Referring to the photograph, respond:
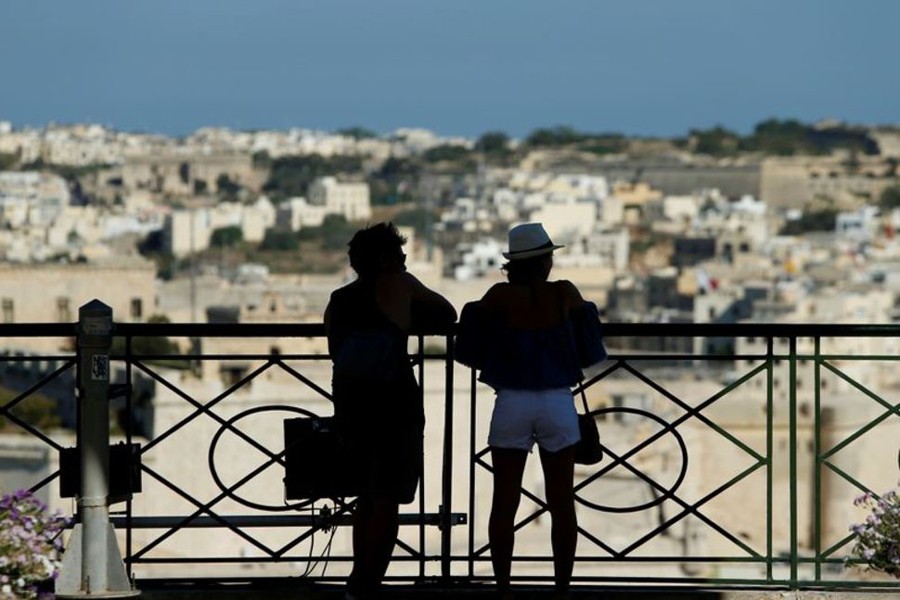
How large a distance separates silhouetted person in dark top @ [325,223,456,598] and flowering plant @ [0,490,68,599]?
75cm

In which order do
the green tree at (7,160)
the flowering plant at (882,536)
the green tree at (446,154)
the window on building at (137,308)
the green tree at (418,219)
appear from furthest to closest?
the green tree at (446,154) < the green tree at (7,160) < the green tree at (418,219) < the window on building at (137,308) < the flowering plant at (882,536)

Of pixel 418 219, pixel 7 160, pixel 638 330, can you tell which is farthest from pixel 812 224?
pixel 638 330

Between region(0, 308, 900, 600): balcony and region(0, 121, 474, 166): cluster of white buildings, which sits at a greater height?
region(0, 121, 474, 166): cluster of white buildings

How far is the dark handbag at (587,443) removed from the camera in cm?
488

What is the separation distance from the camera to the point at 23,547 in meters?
4.49

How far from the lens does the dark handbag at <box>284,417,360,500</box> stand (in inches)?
194

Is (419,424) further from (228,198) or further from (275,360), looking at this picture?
(228,198)

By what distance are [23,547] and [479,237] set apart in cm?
10474

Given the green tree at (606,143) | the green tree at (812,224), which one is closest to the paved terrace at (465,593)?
the green tree at (812,224)

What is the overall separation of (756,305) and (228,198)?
7420cm

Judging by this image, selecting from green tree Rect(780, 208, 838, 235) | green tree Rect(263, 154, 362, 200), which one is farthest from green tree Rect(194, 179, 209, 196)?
green tree Rect(780, 208, 838, 235)

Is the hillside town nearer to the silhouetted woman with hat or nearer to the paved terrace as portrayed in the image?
the paved terrace

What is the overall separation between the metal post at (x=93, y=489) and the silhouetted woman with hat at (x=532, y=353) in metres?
0.90

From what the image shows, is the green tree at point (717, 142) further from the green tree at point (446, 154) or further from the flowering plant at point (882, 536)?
the flowering plant at point (882, 536)
